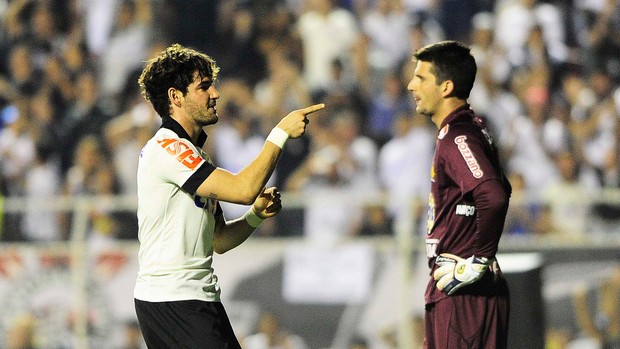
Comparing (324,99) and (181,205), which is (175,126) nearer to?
(181,205)

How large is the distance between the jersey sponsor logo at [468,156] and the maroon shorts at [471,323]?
2.10 feet

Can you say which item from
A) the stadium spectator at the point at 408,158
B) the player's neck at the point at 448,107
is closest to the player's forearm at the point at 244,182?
the player's neck at the point at 448,107

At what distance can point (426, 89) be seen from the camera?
545 cm

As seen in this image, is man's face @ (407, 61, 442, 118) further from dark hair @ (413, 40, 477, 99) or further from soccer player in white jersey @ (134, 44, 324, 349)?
soccer player in white jersey @ (134, 44, 324, 349)

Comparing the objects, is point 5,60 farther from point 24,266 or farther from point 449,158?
point 449,158

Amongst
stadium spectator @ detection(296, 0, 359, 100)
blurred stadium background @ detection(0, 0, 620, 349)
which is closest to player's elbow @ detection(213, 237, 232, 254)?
blurred stadium background @ detection(0, 0, 620, 349)

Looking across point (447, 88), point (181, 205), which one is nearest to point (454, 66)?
point (447, 88)

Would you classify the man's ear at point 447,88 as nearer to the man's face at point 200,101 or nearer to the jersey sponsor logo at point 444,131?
the jersey sponsor logo at point 444,131

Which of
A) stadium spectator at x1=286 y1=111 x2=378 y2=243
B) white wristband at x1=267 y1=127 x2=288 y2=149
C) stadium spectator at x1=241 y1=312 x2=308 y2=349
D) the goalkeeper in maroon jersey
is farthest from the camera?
stadium spectator at x1=286 y1=111 x2=378 y2=243

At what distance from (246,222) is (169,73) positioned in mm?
871

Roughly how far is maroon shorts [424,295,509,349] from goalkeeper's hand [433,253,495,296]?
0.08 meters

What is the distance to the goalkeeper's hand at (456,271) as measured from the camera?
5.15 metres

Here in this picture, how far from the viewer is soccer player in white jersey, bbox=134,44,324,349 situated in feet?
15.9

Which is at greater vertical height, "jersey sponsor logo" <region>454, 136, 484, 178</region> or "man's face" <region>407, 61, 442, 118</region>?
"man's face" <region>407, 61, 442, 118</region>
